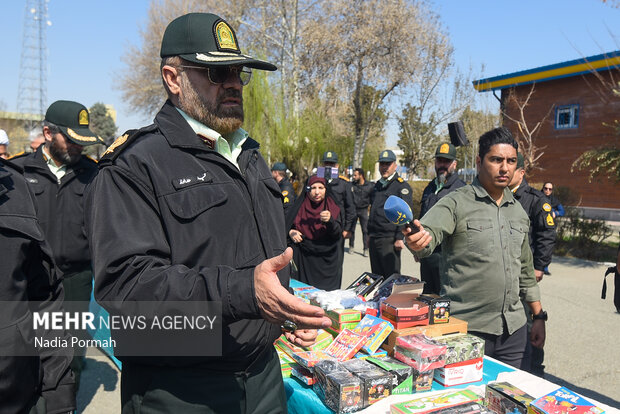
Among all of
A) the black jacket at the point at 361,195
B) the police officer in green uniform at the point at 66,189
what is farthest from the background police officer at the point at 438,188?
the black jacket at the point at 361,195

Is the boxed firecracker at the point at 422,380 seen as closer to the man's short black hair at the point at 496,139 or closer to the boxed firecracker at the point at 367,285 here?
the boxed firecracker at the point at 367,285

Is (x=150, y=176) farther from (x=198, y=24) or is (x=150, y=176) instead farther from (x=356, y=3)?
(x=356, y=3)

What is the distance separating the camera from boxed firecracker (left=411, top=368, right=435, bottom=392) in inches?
91.2

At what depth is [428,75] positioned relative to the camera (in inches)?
887

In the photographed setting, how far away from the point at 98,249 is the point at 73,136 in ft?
11.0

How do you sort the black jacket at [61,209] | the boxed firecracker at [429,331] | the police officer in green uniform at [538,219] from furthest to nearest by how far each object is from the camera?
the police officer in green uniform at [538,219], the black jacket at [61,209], the boxed firecracker at [429,331]

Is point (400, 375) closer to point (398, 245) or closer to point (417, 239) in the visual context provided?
point (417, 239)

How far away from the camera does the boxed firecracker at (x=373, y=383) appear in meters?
2.13

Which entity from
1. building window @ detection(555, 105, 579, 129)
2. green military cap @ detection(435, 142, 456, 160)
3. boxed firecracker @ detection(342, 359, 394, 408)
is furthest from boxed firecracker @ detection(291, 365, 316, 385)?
building window @ detection(555, 105, 579, 129)

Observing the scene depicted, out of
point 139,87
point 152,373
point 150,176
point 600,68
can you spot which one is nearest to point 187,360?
point 152,373

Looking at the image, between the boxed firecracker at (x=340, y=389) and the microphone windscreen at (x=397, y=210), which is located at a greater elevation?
the microphone windscreen at (x=397, y=210)

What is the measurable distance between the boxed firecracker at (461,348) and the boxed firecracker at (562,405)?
0.49 meters

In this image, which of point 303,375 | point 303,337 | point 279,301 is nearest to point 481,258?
point 303,375

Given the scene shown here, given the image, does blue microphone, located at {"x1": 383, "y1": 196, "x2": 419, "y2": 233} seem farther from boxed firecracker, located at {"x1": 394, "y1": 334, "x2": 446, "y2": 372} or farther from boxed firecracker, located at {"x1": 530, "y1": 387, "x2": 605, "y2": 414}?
boxed firecracker, located at {"x1": 530, "y1": 387, "x2": 605, "y2": 414}
